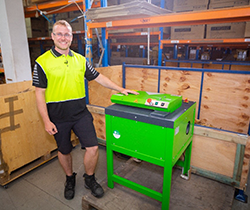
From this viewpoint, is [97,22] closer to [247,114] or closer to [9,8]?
[9,8]

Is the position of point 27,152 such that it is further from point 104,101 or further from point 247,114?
point 247,114

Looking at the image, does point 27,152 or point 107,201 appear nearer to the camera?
point 107,201

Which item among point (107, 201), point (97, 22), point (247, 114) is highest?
point (97, 22)

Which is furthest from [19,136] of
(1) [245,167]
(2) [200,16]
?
(1) [245,167]

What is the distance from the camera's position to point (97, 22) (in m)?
2.54

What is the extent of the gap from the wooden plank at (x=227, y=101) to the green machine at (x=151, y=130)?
53 centimetres

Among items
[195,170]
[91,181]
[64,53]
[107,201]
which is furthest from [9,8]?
[195,170]

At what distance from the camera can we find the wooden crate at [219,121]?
193 centimetres

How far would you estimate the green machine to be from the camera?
1495 mm

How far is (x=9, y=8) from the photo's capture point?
10.1 ft

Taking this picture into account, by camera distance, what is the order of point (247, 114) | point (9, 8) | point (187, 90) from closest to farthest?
1. point (247, 114)
2. point (187, 90)
3. point (9, 8)

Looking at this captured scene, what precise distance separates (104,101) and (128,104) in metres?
1.23

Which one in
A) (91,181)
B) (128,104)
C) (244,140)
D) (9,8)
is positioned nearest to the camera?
(128,104)

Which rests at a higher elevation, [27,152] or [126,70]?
[126,70]
